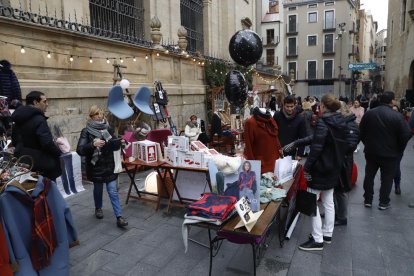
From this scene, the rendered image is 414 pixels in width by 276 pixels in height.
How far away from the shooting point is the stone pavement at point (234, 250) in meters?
3.26

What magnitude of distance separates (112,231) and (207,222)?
1981mm

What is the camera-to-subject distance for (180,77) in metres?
10.8

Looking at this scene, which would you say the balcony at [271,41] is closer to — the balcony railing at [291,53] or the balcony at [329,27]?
the balcony railing at [291,53]

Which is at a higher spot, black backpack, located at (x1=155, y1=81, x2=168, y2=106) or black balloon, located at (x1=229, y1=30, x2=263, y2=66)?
black balloon, located at (x1=229, y1=30, x2=263, y2=66)

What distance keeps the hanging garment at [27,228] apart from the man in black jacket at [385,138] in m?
4.23

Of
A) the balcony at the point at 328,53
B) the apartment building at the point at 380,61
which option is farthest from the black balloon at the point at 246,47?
the apartment building at the point at 380,61

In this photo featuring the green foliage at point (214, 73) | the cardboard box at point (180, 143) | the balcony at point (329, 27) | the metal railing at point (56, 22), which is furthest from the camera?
the balcony at point (329, 27)

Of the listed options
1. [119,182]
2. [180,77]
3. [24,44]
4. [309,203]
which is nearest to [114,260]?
[309,203]

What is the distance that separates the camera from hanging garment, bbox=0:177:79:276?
2455 millimetres

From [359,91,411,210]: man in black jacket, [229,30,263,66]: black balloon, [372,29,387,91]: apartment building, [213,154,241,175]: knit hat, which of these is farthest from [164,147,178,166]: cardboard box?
[372,29,387,91]: apartment building

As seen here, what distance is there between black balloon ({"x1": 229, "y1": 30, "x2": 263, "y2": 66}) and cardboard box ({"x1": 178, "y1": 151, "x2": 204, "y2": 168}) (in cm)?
405

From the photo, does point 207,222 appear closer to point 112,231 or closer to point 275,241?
point 275,241

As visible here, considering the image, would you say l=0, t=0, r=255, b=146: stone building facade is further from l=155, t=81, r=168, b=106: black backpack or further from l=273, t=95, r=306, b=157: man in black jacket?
l=273, t=95, r=306, b=157: man in black jacket

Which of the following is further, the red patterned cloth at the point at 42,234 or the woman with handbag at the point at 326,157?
the woman with handbag at the point at 326,157
